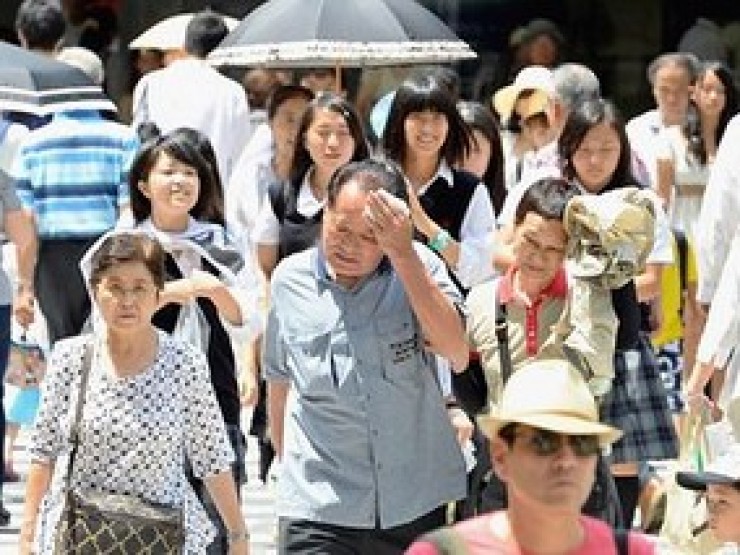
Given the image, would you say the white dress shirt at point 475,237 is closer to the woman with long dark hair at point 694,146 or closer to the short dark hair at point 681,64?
the woman with long dark hair at point 694,146

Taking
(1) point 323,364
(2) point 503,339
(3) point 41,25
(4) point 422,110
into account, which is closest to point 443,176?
(4) point 422,110

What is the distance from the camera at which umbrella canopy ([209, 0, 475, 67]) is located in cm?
1154

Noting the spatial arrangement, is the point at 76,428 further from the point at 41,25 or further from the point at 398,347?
the point at 41,25

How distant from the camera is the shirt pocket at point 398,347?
6.96 meters

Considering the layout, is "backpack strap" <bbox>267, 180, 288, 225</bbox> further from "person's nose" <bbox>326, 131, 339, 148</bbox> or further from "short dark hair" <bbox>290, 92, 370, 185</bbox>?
"person's nose" <bbox>326, 131, 339, 148</bbox>

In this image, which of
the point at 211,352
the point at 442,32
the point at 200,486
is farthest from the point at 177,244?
the point at 442,32

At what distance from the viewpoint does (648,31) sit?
2255cm

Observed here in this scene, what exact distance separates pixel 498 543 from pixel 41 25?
894 cm

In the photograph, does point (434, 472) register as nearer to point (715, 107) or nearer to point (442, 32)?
point (442, 32)

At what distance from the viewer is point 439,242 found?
371 inches

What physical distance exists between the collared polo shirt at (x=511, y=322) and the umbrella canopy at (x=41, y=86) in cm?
344

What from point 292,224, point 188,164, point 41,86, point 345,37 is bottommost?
point 292,224

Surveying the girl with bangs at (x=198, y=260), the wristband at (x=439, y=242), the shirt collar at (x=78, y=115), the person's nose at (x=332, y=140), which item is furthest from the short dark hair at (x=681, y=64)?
the girl with bangs at (x=198, y=260)

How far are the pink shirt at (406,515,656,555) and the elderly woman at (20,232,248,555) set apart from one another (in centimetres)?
237
